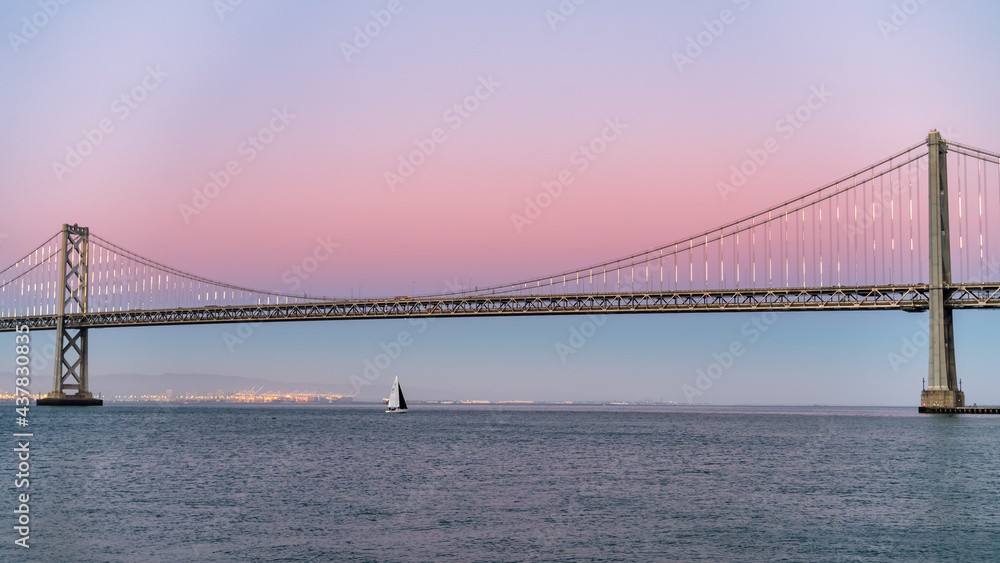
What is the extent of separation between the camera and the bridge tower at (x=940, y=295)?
234 ft

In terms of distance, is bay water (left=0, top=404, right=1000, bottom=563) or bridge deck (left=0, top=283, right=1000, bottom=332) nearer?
bay water (left=0, top=404, right=1000, bottom=563)

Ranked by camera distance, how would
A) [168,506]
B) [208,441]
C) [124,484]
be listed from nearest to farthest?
1. [168,506]
2. [124,484]
3. [208,441]

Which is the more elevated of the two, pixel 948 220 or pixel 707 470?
pixel 948 220

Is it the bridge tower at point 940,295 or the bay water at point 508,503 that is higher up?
the bridge tower at point 940,295

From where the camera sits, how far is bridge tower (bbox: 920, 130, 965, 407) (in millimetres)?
71188

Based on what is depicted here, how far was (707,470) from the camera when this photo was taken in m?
36.5

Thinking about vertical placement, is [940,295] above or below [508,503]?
above

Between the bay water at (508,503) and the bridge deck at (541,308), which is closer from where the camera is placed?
the bay water at (508,503)

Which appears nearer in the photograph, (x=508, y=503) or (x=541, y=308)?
(x=508, y=503)

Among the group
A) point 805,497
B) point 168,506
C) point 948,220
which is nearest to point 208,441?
point 168,506

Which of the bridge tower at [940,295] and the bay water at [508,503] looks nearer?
the bay water at [508,503]

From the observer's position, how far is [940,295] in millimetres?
71188

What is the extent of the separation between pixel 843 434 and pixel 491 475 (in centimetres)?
3735

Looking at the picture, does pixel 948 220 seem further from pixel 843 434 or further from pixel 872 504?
pixel 872 504
